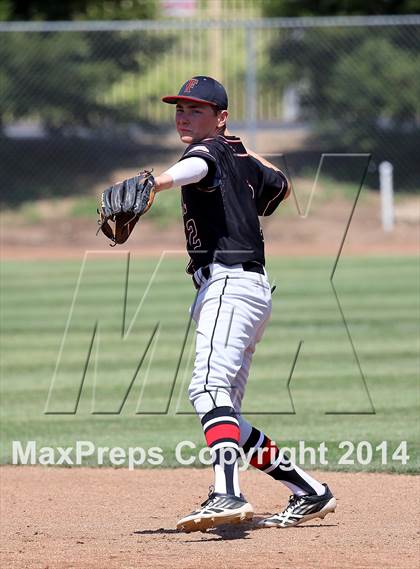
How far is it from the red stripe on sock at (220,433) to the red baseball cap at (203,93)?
1.48 metres

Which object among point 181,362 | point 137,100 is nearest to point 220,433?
point 181,362

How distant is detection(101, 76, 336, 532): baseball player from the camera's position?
4859mm

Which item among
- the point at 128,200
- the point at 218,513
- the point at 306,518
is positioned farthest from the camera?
the point at 306,518

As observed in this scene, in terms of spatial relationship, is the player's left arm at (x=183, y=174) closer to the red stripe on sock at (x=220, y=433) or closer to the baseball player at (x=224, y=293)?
the baseball player at (x=224, y=293)

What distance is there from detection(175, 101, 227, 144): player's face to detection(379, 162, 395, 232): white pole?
555 inches

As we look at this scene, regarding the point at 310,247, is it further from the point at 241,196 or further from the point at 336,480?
the point at 241,196

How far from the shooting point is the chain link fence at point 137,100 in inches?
800

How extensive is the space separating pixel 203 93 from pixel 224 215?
57 cm

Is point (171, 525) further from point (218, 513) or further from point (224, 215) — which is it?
point (224, 215)

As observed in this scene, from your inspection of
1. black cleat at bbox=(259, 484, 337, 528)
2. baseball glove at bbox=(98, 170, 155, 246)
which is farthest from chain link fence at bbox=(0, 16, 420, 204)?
baseball glove at bbox=(98, 170, 155, 246)

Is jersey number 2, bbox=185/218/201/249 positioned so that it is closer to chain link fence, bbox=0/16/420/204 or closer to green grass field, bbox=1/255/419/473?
green grass field, bbox=1/255/419/473

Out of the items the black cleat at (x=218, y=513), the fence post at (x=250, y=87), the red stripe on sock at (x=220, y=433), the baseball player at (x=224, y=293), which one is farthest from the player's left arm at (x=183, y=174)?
the fence post at (x=250, y=87)

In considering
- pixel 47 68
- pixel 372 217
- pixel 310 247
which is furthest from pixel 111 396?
pixel 47 68

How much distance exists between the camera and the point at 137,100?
912 inches
